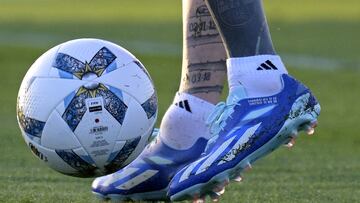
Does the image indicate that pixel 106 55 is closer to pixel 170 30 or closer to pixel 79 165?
pixel 79 165

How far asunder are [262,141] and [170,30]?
16.3m

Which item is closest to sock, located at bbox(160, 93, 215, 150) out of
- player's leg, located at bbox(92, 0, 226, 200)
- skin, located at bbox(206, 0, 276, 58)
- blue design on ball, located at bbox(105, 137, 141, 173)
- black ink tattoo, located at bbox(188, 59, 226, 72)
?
player's leg, located at bbox(92, 0, 226, 200)

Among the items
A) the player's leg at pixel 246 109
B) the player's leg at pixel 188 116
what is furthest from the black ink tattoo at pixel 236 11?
the player's leg at pixel 188 116

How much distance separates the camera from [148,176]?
4371mm

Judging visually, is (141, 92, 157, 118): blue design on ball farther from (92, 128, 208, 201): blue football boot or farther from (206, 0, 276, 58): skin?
(206, 0, 276, 58): skin

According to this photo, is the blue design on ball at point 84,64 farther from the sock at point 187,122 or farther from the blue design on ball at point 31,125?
the sock at point 187,122

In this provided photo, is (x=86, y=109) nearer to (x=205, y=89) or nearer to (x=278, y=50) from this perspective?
(x=205, y=89)

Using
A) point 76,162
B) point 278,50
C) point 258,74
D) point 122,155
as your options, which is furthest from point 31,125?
point 278,50

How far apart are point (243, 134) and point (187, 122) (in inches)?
30.6

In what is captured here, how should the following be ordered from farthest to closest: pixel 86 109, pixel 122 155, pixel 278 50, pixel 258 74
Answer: pixel 278 50
pixel 122 155
pixel 86 109
pixel 258 74

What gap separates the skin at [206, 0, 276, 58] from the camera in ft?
12.3

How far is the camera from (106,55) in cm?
404

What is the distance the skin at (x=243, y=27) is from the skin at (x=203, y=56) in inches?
21.9

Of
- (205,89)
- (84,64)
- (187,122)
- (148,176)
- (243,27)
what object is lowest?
(148,176)
